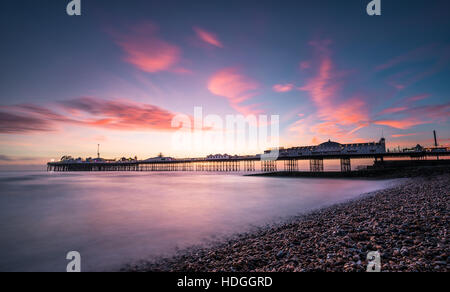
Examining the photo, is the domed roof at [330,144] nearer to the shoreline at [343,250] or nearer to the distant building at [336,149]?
the distant building at [336,149]

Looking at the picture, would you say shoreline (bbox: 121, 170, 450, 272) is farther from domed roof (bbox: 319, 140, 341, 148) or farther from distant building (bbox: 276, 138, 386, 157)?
domed roof (bbox: 319, 140, 341, 148)

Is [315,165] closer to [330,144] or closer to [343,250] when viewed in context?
[330,144]

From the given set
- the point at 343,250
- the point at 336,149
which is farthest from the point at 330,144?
the point at 343,250

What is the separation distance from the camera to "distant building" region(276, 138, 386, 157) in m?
65.1

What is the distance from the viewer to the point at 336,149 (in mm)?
72062

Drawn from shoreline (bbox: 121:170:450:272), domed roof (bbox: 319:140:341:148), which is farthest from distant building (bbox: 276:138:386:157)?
shoreline (bbox: 121:170:450:272)

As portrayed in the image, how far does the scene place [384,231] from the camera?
5512mm

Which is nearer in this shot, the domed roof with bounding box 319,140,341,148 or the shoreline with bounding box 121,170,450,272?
the shoreline with bounding box 121,170,450,272

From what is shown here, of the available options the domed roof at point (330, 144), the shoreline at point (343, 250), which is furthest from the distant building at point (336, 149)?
the shoreline at point (343, 250)

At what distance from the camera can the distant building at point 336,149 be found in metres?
65.1

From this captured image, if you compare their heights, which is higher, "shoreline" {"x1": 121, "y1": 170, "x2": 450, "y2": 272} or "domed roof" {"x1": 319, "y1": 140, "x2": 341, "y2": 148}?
"domed roof" {"x1": 319, "y1": 140, "x2": 341, "y2": 148}
